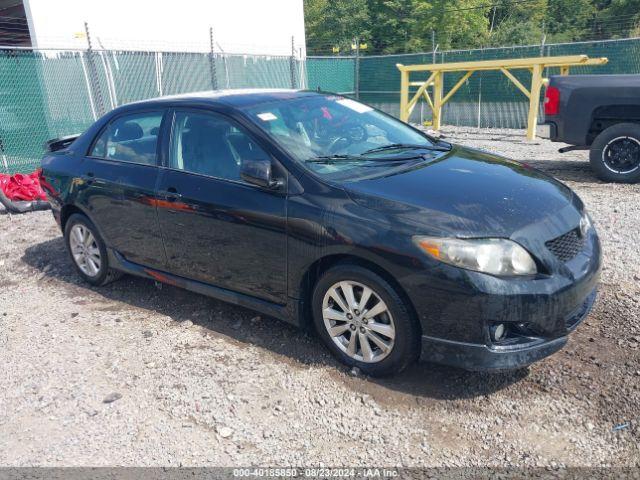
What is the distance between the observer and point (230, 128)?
3.94m

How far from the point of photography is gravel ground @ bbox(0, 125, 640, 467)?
112 inches

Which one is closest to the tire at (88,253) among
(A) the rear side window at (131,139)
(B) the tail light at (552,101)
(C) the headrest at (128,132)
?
(A) the rear side window at (131,139)

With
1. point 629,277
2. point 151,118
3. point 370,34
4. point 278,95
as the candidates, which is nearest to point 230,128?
point 278,95

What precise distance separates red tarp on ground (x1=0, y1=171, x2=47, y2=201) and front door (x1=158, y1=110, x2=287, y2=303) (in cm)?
479

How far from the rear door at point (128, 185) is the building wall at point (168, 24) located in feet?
37.8

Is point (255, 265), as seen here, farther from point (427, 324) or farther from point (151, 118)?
point (151, 118)

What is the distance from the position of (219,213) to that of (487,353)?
199 cm

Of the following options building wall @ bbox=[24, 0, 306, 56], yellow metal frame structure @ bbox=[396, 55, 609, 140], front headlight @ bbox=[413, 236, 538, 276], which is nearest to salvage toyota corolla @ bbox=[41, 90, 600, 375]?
front headlight @ bbox=[413, 236, 538, 276]

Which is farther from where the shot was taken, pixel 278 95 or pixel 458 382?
pixel 278 95

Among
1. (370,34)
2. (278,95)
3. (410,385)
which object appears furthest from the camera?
(370,34)

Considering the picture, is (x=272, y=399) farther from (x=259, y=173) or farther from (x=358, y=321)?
(x=259, y=173)

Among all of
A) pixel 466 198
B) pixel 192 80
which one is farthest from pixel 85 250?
pixel 192 80

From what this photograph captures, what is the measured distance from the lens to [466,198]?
3250 mm

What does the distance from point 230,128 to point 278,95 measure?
1.97ft
